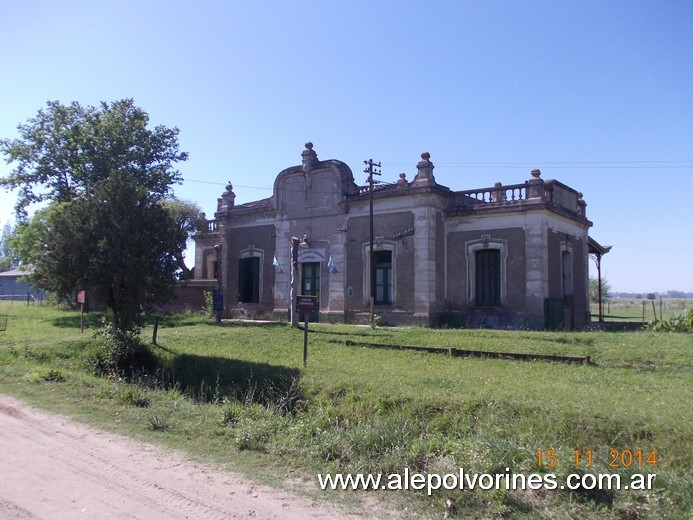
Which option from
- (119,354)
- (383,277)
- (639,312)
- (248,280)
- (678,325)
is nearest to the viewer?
(119,354)

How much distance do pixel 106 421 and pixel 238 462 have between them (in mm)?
3080

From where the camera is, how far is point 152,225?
45.8ft

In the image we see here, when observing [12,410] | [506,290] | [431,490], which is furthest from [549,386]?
[506,290]

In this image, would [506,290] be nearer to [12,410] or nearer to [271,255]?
[271,255]

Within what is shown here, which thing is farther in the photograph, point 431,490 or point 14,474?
point 14,474

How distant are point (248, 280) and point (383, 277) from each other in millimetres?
7658

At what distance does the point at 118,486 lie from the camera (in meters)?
5.70

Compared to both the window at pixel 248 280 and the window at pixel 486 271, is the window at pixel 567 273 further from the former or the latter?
the window at pixel 248 280

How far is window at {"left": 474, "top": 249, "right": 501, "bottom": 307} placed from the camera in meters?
20.8

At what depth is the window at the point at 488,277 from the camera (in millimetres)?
20844

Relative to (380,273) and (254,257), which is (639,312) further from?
(254,257)

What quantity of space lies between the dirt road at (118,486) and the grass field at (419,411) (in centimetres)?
46
